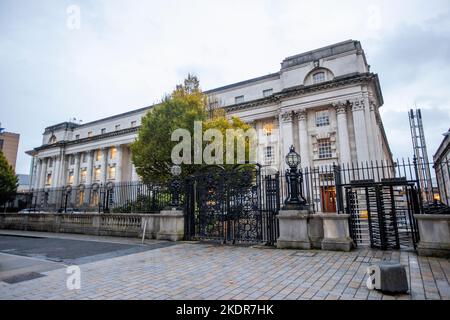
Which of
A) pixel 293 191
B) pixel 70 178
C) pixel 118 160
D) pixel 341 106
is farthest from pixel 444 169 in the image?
pixel 70 178

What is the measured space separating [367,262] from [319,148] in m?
25.8

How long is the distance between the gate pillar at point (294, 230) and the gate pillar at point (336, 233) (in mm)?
604

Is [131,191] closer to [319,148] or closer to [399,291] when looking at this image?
[399,291]

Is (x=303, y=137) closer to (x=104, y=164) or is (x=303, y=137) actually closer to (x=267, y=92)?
(x=267, y=92)

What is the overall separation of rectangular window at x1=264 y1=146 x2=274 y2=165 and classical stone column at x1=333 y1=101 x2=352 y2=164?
8269 mm

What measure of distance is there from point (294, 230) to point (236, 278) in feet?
14.5

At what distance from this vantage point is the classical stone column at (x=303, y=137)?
3005cm

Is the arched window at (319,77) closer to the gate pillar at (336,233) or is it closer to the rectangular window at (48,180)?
the gate pillar at (336,233)

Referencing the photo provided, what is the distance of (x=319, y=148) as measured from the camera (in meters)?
30.8

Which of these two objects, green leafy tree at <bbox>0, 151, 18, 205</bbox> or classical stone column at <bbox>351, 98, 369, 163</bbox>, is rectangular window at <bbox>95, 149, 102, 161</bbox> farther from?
classical stone column at <bbox>351, 98, 369, 163</bbox>

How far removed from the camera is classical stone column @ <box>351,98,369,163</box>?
A: 27.1 m

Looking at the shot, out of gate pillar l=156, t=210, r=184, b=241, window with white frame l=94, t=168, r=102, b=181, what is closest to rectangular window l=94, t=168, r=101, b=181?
window with white frame l=94, t=168, r=102, b=181

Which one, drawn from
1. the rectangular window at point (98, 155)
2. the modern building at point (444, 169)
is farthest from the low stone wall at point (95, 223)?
the rectangular window at point (98, 155)
